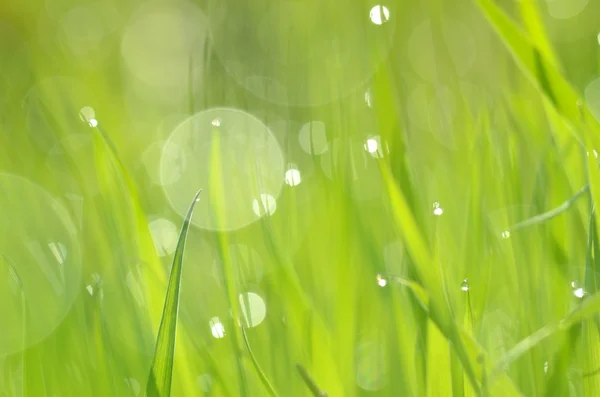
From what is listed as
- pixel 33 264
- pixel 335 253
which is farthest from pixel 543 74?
pixel 33 264

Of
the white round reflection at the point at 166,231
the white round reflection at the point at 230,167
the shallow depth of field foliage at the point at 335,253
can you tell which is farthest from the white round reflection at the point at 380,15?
the white round reflection at the point at 166,231

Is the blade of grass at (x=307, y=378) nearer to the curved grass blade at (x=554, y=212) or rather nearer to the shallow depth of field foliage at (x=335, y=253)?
the shallow depth of field foliage at (x=335, y=253)

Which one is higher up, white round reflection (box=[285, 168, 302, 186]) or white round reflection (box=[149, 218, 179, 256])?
white round reflection (box=[149, 218, 179, 256])

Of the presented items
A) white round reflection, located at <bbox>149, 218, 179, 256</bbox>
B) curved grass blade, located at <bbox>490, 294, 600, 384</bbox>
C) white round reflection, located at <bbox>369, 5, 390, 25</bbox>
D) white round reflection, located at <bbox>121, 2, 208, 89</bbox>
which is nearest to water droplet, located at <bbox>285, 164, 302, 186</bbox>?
white round reflection, located at <bbox>369, 5, 390, 25</bbox>

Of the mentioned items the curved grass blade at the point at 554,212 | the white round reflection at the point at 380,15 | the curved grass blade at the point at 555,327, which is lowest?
the curved grass blade at the point at 555,327

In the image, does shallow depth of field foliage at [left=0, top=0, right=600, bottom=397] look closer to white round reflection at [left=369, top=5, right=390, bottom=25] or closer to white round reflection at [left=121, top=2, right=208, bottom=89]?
white round reflection at [left=369, top=5, right=390, bottom=25]

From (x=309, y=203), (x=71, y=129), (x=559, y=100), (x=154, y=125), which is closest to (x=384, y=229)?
(x=309, y=203)

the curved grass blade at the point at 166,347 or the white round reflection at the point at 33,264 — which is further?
the white round reflection at the point at 33,264
